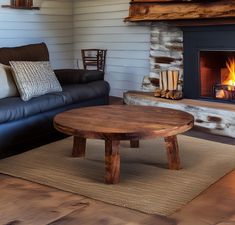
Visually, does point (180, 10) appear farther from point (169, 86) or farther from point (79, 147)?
point (79, 147)

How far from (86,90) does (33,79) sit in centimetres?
60

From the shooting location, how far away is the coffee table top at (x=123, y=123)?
2.61 metres

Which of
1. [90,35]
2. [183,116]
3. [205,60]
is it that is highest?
[90,35]

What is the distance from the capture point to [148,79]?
486 centimetres

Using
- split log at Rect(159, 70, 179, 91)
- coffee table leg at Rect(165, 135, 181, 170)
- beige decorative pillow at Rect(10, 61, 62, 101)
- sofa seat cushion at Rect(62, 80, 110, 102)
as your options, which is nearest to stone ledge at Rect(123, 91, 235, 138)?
split log at Rect(159, 70, 179, 91)

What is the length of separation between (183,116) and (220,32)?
148 cm

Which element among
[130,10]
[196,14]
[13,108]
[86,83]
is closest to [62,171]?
[13,108]

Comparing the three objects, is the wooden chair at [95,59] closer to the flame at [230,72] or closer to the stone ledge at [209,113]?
the stone ledge at [209,113]

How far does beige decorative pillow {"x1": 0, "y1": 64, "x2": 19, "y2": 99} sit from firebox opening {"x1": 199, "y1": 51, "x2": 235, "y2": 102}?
197cm

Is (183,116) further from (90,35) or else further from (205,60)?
(90,35)

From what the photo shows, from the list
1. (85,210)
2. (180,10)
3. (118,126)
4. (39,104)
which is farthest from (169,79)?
(85,210)

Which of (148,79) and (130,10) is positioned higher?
(130,10)

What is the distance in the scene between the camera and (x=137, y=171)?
9.80 ft

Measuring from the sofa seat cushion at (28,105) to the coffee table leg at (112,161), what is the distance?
38.4 inches
